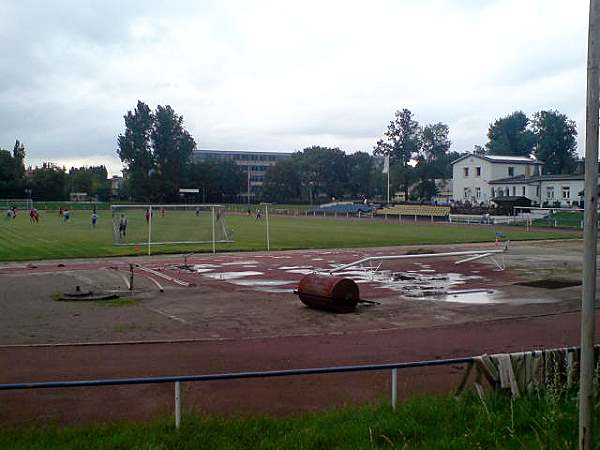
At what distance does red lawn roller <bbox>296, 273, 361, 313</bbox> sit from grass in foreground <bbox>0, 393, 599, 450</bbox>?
8.24m

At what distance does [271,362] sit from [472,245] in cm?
2978

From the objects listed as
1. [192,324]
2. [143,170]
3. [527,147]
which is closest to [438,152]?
[527,147]

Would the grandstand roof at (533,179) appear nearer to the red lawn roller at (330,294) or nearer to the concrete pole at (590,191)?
the red lawn roller at (330,294)

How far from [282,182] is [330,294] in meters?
123

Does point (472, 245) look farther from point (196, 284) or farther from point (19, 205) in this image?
point (19, 205)

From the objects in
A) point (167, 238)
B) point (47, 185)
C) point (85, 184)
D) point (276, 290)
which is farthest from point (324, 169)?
point (276, 290)

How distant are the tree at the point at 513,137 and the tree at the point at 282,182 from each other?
4180 cm

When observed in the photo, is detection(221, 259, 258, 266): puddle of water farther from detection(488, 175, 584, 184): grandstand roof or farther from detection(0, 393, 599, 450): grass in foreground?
detection(488, 175, 584, 184): grandstand roof

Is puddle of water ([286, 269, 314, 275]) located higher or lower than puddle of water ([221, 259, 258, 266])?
lower

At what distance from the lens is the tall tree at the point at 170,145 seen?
407ft

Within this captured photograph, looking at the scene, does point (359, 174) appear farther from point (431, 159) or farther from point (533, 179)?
point (533, 179)

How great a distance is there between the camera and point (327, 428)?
7.43 m

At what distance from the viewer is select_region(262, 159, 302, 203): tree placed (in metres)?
137

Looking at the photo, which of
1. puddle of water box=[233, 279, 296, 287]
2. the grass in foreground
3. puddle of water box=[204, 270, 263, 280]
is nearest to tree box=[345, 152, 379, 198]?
puddle of water box=[204, 270, 263, 280]
